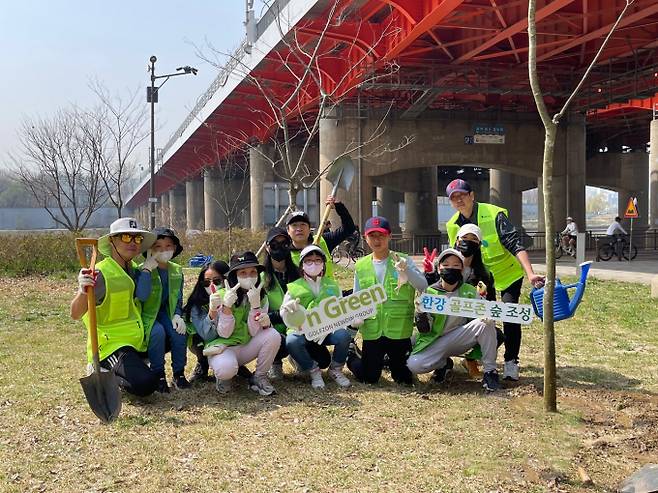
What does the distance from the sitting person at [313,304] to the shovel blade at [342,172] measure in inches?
79.8

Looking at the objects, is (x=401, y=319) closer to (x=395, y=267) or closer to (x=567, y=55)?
(x=395, y=267)

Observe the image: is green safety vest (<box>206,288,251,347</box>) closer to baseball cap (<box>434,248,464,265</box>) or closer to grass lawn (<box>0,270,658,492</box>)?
grass lawn (<box>0,270,658,492</box>)

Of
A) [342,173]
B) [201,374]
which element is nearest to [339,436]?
[201,374]

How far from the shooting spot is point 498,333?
5.30 m

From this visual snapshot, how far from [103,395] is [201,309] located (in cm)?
118

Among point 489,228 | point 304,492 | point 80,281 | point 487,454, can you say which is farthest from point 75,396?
point 489,228

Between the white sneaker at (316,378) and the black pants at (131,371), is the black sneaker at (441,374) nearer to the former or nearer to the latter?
the white sneaker at (316,378)

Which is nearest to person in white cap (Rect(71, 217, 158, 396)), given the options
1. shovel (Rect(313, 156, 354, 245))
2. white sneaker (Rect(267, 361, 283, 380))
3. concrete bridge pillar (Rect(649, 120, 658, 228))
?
white sneaker (Rect(267, 361, 283, 380))

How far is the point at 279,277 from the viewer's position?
5.42 meters

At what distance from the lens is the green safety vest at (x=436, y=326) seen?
5.00 metres

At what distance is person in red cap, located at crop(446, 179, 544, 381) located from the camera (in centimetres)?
506

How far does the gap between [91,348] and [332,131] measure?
18326 mm

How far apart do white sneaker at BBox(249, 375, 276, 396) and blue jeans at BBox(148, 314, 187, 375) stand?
2.07 feet

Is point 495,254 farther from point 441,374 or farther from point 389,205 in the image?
point 389,205
